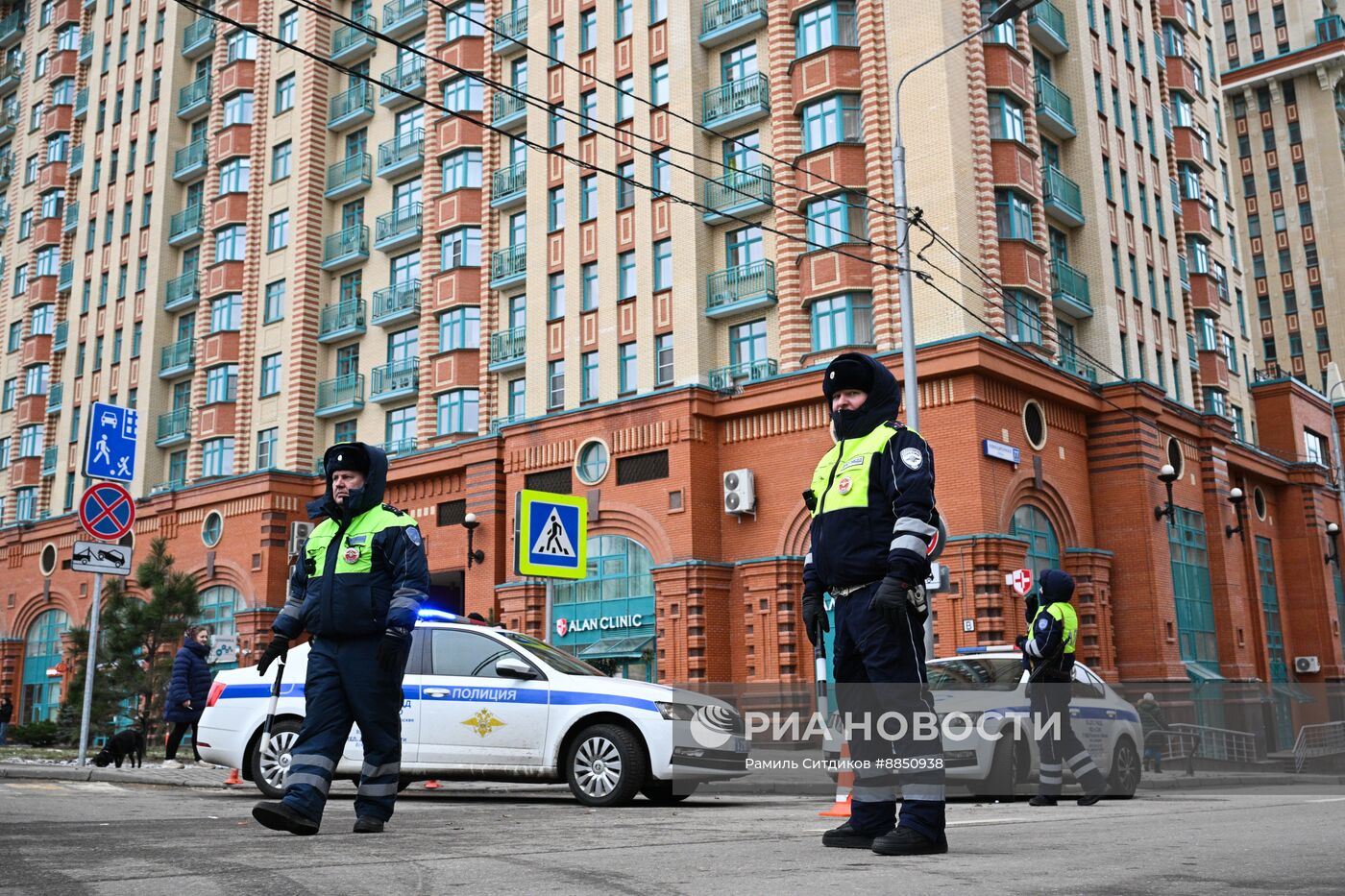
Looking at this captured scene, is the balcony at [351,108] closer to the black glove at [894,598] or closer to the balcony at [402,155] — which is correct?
the balcony at [402,155]

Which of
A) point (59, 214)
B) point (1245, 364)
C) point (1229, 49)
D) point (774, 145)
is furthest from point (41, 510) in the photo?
point (1229, 49)

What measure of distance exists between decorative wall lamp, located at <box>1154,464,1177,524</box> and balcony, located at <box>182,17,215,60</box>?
Answer: 3593cm

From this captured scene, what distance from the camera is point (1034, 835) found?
6770mm

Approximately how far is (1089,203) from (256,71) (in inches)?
1129

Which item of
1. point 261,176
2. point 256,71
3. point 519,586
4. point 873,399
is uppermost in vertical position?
point 256,71

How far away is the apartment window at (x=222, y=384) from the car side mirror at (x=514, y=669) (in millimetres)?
33086

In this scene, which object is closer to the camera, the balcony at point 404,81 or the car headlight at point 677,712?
the car headlight at point 677,712

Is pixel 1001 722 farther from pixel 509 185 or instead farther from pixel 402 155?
pixel 402 155

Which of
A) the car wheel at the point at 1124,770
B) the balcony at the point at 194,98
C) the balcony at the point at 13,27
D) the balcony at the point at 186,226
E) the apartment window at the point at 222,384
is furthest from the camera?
the balcony at the point at 13,27

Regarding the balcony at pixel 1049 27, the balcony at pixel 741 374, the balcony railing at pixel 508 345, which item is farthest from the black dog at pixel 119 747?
the balcony at pixel 1049 27

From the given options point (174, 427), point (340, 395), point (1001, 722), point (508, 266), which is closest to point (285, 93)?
point (340, 395)

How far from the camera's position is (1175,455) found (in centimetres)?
3188

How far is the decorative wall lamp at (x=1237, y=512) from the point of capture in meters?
32.6

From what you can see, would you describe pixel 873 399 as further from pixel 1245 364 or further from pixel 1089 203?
pixel 1245 364
